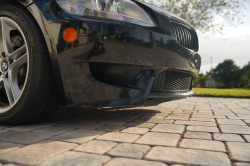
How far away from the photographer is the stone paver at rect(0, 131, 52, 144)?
1.50 m

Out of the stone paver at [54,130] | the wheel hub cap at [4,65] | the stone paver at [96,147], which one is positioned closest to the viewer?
the stone paver at [96,147]

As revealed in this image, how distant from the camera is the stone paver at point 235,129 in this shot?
1.85 m

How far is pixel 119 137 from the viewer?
161cm

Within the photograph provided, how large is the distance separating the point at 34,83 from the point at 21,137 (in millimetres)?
460

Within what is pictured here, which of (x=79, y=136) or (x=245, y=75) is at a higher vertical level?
(x=245, y=75)

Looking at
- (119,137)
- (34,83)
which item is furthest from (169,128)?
(34,83)

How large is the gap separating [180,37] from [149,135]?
3.90ft

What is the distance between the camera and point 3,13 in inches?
83.0

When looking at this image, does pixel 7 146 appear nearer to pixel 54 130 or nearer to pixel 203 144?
pixel 54 130

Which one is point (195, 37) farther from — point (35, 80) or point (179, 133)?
point (35, 80)

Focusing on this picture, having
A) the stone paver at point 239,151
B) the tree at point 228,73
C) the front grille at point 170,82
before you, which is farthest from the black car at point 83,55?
the tree at point 228,73

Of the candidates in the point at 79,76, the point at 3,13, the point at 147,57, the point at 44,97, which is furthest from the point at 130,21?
the point at 3,13

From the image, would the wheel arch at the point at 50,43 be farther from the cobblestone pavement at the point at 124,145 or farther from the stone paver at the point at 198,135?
the stone paver at the point at 198,135

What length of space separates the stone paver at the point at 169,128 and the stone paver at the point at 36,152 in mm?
806
